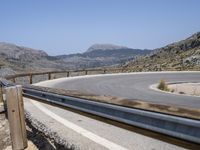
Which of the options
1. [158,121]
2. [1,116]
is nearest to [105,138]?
[158,121]

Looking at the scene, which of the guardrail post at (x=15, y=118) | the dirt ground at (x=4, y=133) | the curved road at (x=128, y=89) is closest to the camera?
the guardrail post at (x=15, y=118)

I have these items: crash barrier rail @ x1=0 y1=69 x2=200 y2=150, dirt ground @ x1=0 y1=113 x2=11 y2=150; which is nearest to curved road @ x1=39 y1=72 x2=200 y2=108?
dirt ground @ x1=0 y1=113 x2=11 y2=150

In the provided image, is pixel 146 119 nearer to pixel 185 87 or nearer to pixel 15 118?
pixel 15 118

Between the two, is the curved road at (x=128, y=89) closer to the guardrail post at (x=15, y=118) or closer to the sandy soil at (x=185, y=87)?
the sandy soil at (x=185, y=87)

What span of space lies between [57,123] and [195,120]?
4593 mm

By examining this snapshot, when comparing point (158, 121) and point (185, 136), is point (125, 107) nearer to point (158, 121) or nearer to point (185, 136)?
point (158, 121)

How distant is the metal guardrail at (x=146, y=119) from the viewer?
3.86 meters

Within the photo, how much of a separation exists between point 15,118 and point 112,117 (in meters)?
1.93

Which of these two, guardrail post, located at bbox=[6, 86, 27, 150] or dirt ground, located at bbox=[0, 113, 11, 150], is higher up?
guardrail post, located at bbox=[6, 86, 27, 150]

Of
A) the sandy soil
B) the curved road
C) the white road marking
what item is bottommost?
the sandy soil

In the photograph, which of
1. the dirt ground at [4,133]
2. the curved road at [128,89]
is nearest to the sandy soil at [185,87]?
the curved road at [128,89]

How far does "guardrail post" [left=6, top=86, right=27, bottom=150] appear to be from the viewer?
21.5 ft

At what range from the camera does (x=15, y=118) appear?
6.62 meters

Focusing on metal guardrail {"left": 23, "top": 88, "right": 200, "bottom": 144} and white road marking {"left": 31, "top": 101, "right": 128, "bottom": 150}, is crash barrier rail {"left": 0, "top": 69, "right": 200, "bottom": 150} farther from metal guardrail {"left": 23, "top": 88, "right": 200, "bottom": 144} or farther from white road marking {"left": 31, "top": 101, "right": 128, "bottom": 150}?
white road marking {"left": 31, "top": 101, "right": 128, "bottom": 150}
